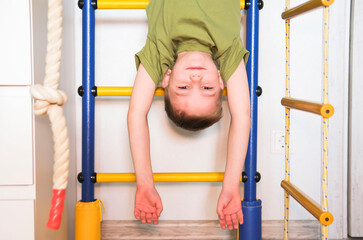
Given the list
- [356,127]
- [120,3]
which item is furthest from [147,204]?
[356,127]

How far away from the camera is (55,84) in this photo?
0.74 m

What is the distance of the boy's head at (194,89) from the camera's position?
3.79ft

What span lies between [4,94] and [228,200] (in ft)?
2.27

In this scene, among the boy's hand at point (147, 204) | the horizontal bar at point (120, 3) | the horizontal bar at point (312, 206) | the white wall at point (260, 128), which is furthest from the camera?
the white wall at point (260, 128)

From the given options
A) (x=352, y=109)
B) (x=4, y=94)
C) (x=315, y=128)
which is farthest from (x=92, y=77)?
(x=352, y=109)

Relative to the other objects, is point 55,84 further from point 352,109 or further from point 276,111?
point 352,109

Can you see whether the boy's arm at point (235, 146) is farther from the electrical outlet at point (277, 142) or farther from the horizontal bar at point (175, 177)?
the electrical outlet at point (277, 142)

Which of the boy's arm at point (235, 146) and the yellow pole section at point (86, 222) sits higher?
the boy's arm at point (235, 146)

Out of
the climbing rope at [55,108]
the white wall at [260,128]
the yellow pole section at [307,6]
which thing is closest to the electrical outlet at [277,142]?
the white wall at [260,128]

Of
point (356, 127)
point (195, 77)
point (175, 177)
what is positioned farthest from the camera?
point (356, 127)

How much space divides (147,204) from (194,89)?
38cm

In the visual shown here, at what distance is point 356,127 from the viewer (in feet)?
4.80

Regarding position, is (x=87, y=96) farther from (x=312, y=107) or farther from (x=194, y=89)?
(x=312, y=107)

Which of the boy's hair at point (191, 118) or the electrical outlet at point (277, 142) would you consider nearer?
the boy's hair at point (191, 118)
